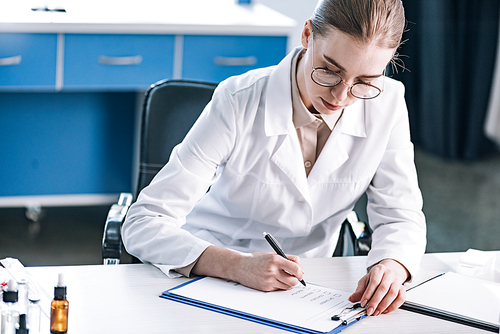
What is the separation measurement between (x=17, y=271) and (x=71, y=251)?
177 cm

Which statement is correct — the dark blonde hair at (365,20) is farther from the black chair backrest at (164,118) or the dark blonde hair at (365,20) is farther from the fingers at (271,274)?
the black chair backrest at (164,118)

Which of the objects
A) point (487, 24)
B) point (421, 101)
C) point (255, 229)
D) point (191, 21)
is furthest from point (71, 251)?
point (487, 24)

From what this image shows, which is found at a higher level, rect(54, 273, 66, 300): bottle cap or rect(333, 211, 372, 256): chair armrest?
rect(54, 273, 66, 300): bottle cap

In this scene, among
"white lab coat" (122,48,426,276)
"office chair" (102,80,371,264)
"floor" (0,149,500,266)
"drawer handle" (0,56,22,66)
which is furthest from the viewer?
"floor" (0,149,500,266)

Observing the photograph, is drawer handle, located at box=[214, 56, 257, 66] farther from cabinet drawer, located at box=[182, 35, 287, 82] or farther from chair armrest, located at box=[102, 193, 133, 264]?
chair armrest, located at box=[102, 193, 133, 264]

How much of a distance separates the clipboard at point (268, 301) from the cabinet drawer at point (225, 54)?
1.80m

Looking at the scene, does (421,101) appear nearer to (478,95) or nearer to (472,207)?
(478,95)

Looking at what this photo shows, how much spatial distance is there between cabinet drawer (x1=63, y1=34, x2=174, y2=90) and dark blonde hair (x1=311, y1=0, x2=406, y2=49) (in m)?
1.68

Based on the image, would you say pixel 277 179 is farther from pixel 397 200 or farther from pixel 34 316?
pixel 34 316

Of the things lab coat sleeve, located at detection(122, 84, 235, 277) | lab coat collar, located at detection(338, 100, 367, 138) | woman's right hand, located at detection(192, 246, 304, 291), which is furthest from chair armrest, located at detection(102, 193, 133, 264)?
lab coat collar, located at detection(338, 100, 367, 138)

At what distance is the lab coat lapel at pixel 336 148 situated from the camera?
140cm

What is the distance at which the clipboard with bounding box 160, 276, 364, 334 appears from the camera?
1.01 meters

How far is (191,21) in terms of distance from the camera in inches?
112

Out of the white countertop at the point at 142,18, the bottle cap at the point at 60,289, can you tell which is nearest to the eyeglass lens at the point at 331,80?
the bottle cap at the point at 60,289
